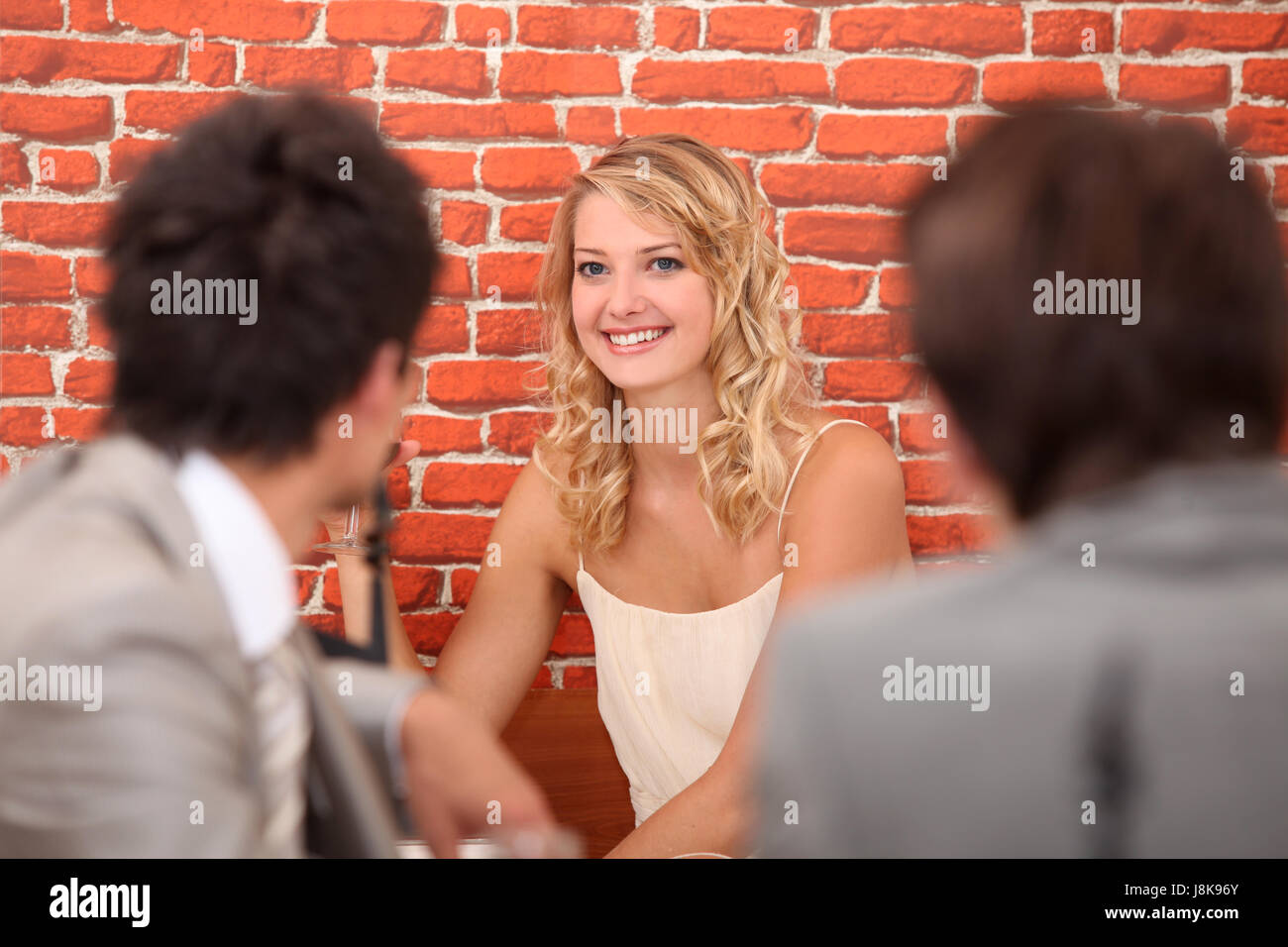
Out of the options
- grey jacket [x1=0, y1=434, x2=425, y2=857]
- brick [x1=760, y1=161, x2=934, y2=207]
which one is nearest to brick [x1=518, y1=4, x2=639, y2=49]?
brick [x1=760, y1=161, x2=934, y2=207]

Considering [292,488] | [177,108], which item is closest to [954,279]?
[292,488]

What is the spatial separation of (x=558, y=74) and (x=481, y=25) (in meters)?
0.17

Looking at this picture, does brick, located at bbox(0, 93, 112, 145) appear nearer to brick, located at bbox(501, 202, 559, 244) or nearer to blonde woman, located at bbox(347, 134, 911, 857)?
brick, located at bbox(501, 202, 559, 244)

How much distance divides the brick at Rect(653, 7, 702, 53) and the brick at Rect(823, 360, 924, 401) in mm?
685

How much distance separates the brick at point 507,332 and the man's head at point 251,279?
1322 mm

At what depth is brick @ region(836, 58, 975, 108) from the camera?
7.11ft

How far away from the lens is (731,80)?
2168 millimetres

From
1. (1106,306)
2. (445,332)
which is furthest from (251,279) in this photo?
(445,332)

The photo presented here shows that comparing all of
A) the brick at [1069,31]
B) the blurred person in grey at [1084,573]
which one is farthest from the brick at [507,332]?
the blurred person in grey at [1084,573]

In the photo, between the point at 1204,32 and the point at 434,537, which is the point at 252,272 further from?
the point at 1204,32

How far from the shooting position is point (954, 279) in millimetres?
725

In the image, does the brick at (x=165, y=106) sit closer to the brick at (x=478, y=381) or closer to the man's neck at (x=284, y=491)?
the brick at (x=478, y=381)
